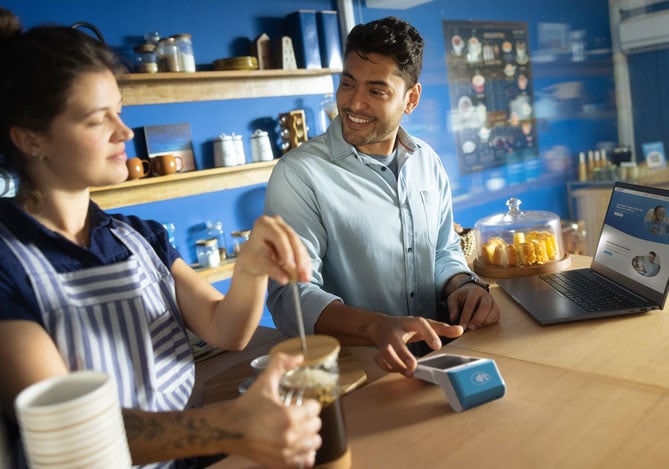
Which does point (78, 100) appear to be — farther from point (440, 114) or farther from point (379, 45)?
point (440, 114)

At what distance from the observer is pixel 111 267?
128 centimetres

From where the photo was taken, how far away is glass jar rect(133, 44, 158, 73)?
3.35 m

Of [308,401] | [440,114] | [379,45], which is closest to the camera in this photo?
[308,401]

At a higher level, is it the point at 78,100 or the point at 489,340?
the point at 78,100

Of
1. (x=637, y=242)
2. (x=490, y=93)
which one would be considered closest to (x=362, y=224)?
(x=637, y=242)

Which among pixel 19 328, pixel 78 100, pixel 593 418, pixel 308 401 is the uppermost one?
pixel 78 100

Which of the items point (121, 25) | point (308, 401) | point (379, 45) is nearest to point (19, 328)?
point (308, 401)

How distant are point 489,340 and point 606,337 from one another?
0.29 m

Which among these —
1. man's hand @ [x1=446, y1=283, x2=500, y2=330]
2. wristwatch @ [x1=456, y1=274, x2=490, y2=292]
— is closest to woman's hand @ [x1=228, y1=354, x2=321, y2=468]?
man's hand @ [x1=446, y1=283, x2=500, y2=330]

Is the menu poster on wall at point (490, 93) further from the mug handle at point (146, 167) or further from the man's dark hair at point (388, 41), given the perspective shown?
the man's dark hair at point (388, 41)

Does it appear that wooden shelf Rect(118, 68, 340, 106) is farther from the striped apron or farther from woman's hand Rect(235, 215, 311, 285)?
woman's hand Rect(235, 215, 311, 285)

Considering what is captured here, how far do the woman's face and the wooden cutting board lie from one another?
26.2 inches

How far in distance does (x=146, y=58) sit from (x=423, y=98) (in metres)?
2.21

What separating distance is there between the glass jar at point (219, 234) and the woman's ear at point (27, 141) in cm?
259
